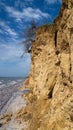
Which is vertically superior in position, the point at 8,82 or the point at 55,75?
the point at 8,82

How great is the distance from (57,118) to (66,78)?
1.45m

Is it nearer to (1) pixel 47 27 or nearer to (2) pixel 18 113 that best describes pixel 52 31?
(1) pixel 47 27

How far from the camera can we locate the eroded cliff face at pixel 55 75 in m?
8.93

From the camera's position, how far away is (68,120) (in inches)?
330

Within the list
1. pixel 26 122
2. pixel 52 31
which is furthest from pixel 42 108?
pixel 52 31

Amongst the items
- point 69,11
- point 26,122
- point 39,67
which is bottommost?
point 26,122

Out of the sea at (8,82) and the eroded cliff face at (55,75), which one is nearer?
the eroded cliff face at (55,75)

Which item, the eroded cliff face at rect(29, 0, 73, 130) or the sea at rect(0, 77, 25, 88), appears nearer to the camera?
the eroded cliff face at rect(29, 0, 73, 130)

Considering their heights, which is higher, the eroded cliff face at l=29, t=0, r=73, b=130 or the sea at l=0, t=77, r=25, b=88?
the sea at l=0, t=77, r=25, b=88

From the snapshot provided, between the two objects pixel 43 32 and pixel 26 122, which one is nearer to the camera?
pixel 26 122

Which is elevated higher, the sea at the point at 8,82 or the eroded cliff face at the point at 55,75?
the sea at the point at 8,82

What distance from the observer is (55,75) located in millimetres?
12852

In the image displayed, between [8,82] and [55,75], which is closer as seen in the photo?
[55,75]

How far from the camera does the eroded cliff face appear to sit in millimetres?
8934
